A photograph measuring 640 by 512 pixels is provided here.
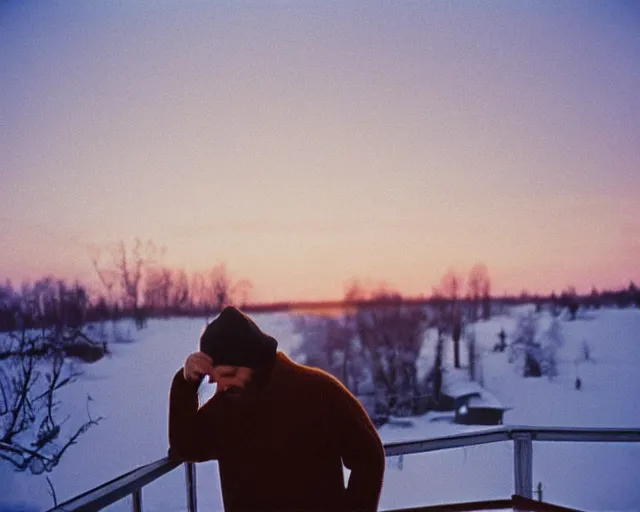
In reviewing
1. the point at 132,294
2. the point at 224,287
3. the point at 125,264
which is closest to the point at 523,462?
the point at 224,287

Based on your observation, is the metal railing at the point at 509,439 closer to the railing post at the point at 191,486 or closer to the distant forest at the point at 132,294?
the railing post at the point at 191,486

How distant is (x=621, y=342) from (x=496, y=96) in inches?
987

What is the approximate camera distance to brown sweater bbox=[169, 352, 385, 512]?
1.29 metres

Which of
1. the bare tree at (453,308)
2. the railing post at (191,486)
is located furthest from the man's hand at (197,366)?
the bare tree at (453,308)

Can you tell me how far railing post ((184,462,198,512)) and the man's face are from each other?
0.44 m

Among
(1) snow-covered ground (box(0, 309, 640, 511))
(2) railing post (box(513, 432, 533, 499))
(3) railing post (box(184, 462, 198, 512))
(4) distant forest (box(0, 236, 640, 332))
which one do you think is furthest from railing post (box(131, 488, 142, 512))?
(1) snow-covered ground (box(0, 309, 640, 511))

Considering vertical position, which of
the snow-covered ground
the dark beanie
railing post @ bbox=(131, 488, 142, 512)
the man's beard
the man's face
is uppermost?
the dark beanie

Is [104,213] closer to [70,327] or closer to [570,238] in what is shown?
[70,327]

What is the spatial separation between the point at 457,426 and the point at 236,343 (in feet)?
83.6

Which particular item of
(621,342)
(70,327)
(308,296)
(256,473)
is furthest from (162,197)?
(621,342)

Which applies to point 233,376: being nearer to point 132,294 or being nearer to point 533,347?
point 132,294

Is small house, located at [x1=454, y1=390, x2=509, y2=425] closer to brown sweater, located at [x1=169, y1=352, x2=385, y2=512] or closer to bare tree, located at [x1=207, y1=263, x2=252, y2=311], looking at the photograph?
bare tree, located at [x1=207, y1=263, x2=252, y2=311]

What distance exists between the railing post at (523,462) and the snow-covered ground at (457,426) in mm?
15262

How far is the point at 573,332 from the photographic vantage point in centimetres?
2872
